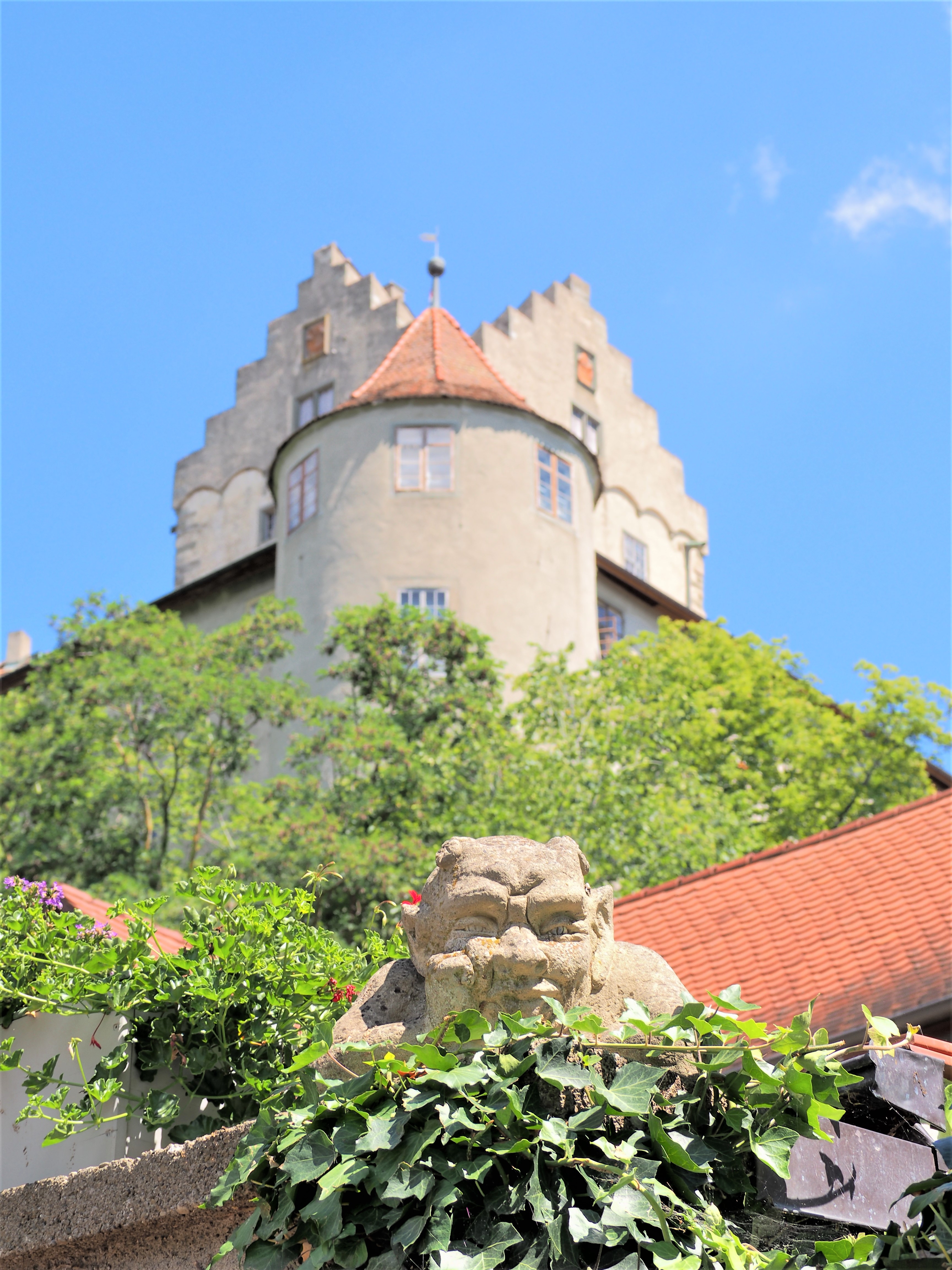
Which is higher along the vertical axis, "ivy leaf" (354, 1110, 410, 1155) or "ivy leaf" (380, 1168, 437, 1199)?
"ivy leaf" (354, 1110, 410, 1155)

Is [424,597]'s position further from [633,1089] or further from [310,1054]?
[633,1089]

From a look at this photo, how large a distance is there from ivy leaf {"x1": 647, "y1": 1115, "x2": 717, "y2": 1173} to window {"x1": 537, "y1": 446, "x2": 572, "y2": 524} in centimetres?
2366

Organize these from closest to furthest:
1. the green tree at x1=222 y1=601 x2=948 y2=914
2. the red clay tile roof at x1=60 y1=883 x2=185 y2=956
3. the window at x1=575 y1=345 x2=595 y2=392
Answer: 1. the red clay tile roof at x1=60 y1=883 x2=185 y2=956
2. the green tree at x1=222 y1=601 x2=948 y2=914
3. the window at x1=575 y1=345 x2=595 y2=392

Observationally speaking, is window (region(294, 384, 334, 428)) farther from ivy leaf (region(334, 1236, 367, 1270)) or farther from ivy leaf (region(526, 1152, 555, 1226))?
ivy leaf (region(526, 1152, 555, 1226))

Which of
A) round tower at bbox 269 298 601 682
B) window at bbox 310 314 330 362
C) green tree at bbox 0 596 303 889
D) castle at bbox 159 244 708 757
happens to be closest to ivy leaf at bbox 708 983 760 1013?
green tree at bbox 0 596 303 889

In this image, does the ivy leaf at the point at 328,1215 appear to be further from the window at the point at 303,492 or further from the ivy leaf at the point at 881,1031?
the window at the point at 303,492

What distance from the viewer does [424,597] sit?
1024 inches

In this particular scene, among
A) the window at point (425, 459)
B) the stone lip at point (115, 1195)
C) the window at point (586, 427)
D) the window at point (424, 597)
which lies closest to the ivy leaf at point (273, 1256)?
the stone lip at point (115, 1195)

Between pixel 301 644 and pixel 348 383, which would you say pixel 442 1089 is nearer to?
pixel 301 644

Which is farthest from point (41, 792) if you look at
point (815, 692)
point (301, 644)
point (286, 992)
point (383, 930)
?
point (286, 992)

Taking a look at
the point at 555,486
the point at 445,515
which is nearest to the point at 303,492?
the point at 445,515

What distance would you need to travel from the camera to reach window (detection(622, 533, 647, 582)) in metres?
36.1

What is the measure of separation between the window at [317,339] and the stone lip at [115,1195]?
101 ft

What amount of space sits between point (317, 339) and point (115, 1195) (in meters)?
31.7
